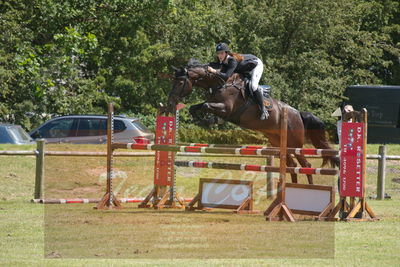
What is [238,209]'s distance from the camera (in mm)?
10602

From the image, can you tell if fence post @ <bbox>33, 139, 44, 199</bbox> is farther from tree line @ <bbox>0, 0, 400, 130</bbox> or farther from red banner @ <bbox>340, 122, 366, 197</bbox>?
tree line @ <bbox>0, 0, 400, 130</bbox>

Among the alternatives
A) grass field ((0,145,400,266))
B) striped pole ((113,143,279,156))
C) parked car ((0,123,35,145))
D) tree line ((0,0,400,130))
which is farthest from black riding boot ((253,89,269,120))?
tree line ((0,0,400,130))

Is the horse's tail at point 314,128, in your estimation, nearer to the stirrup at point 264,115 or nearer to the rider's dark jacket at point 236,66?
the stirrup at point 264,115

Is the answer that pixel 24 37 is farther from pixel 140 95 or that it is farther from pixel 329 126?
pixel 329 126

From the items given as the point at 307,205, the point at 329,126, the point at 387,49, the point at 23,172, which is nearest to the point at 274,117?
the point at 307,205

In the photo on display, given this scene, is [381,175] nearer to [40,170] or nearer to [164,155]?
[164,155]

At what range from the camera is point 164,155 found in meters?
11.5

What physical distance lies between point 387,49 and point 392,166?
1140 cm

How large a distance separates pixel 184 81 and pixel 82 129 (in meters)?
8.07

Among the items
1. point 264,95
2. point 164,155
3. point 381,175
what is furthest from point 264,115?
point 381,175

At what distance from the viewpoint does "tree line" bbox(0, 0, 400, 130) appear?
22.1 m

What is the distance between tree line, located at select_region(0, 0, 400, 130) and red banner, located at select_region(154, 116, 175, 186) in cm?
1009

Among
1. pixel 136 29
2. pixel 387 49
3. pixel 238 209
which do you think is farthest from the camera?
pixel 387 49

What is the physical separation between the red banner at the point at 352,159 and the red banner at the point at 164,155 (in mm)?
2795
